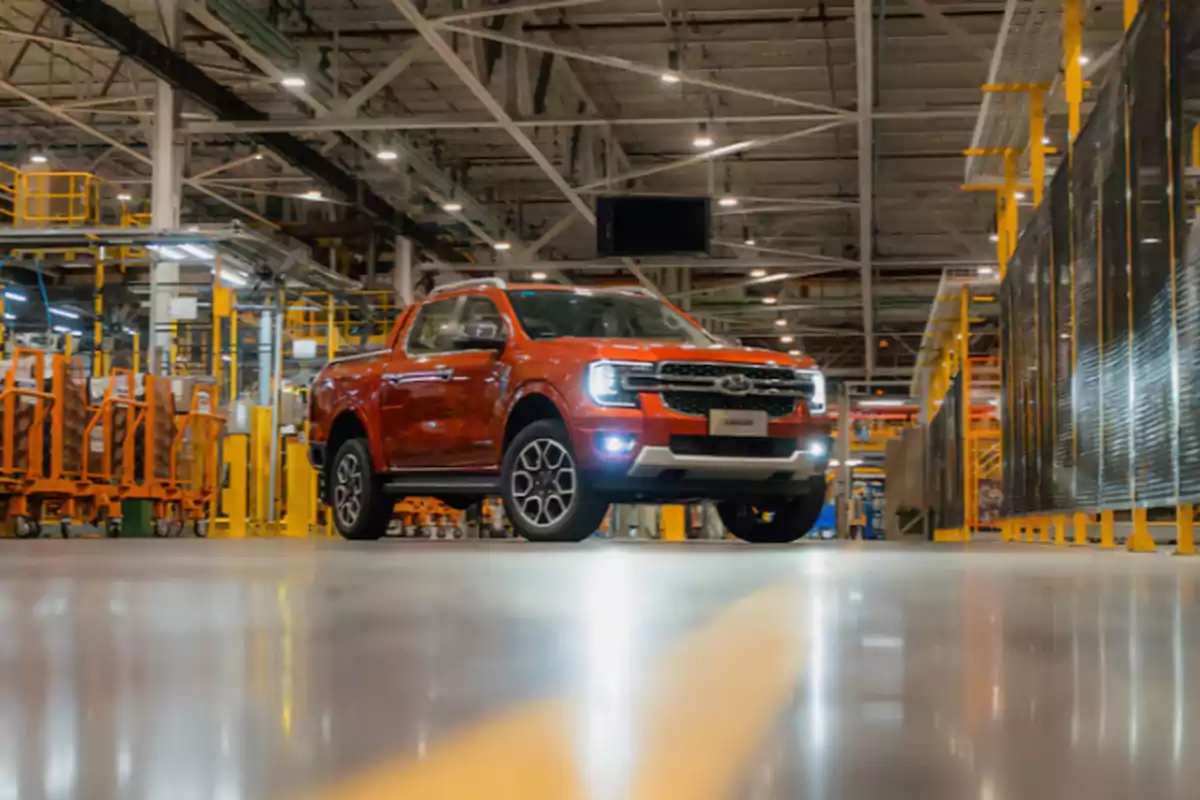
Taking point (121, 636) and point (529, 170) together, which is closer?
point (121, 636)

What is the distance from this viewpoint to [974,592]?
136 inches

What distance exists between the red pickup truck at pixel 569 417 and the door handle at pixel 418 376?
0.05 feet

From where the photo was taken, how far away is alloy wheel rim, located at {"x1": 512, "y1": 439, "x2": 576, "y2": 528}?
855 centimetres

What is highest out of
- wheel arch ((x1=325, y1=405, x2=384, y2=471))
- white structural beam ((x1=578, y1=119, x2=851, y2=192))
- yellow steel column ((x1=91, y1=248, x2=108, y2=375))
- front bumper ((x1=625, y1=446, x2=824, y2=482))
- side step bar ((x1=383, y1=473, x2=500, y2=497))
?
white structural beam ((x1=578, y1=119, x2=851, y2=192))

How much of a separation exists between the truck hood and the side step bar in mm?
1146

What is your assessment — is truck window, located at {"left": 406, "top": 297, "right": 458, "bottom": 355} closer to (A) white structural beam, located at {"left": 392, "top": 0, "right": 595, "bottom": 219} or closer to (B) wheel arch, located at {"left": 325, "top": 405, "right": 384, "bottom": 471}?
(B) wheel arch, located at {"left": 325, "top": 405, "right": 384, "bottom": 471}

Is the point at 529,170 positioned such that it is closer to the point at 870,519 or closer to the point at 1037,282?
the point at 1037,282

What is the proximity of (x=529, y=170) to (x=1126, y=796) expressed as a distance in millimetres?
25230

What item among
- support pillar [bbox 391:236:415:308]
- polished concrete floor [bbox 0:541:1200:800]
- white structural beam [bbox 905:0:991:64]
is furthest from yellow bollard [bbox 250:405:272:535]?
polished concrete floor [bbox 0:541:1200:800]

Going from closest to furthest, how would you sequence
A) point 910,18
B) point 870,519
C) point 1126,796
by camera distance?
point 1126,796, point 910,18, point 870,519

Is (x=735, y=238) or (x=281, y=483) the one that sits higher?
(x=735, y=238)

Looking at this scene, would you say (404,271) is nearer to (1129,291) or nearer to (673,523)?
(673,523)

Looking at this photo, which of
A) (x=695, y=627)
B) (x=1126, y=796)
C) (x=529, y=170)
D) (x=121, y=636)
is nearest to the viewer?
(x=1126, y=796)

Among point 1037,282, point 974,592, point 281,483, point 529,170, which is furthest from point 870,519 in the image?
point 974,592
